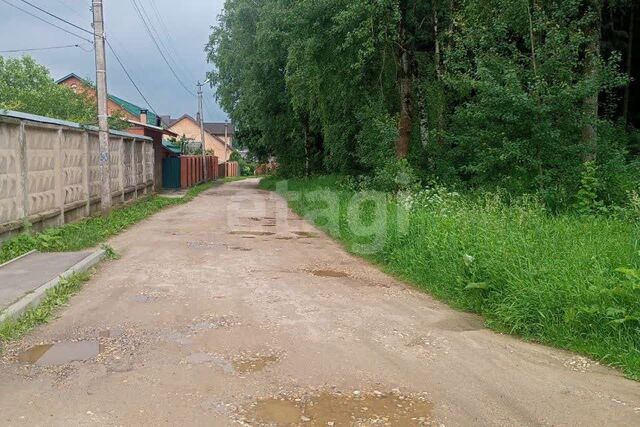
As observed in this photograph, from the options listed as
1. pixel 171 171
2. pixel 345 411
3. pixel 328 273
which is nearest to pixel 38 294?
pixel 328 273

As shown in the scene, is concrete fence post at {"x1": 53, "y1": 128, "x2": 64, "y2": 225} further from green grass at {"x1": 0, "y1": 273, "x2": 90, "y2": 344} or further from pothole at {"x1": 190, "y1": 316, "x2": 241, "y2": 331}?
pothole at {"x1": 190, "y1": 316, "x2": 241, "y2": 331}

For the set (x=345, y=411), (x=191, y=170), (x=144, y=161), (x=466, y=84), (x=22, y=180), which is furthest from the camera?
(x=191, y=170)

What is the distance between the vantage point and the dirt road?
12.4 ft

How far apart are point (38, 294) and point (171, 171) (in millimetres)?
28268

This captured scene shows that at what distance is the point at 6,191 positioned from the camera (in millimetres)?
9484

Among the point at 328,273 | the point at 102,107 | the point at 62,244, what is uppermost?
the point at 102,107

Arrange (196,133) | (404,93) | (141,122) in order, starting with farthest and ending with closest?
(196,133)
(141,122)
(404,93)


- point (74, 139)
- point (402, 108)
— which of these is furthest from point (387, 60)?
point (74, 139)

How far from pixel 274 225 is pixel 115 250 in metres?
5.18

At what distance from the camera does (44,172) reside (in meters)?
11.2

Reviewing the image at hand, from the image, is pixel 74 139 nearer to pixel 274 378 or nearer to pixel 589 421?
pixel 274 378

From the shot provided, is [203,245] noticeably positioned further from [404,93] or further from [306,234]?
[404,93]

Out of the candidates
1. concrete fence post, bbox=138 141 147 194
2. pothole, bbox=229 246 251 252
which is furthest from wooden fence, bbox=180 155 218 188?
pothole, bbox=229 246 251 252

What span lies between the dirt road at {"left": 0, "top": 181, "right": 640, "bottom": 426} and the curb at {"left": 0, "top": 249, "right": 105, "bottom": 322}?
1.15 ft
